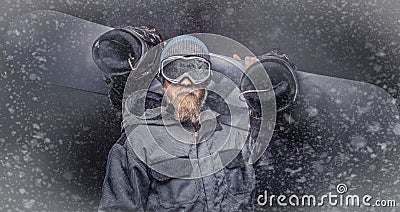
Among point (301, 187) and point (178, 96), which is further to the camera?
point (301, 187)

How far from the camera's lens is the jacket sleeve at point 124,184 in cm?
126

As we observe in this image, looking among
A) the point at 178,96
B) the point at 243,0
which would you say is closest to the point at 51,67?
the point at 178,96

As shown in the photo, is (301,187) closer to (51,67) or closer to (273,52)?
(273,52)

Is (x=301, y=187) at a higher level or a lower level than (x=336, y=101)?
lower

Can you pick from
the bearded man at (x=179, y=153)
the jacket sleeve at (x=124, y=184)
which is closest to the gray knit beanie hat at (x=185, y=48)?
the bearded man at (x=179, y=153)

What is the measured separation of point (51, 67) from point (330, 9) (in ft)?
2.27

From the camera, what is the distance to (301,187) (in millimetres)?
1410

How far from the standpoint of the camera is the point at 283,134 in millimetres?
1375

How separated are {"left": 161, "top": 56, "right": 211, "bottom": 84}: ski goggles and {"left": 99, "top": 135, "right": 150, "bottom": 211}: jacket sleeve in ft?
0.67
